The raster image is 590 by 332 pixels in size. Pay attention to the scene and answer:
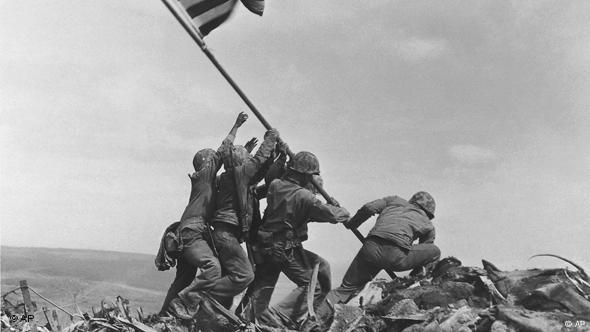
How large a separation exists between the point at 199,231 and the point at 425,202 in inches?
125

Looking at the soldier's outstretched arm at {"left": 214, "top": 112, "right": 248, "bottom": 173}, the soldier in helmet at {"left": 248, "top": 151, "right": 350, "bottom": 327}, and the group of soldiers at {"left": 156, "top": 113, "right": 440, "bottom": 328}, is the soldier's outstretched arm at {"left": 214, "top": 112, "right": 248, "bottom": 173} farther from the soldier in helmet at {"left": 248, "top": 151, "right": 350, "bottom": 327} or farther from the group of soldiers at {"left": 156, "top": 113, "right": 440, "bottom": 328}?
the soldier in helmet at {"left": 248, "top": 151, "right": 350, "bottom": 327}

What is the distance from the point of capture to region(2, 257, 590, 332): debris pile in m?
6.62

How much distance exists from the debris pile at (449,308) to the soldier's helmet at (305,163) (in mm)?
1717

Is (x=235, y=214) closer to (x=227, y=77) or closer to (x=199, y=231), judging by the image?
(x=199, y=231)

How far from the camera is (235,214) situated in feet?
30.6

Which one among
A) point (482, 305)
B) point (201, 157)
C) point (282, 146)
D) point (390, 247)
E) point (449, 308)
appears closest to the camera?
point (449, 308)

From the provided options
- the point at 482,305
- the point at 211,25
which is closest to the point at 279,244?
the point at 482,305

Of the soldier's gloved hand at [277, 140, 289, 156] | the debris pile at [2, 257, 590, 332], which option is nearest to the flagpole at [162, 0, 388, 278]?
the soldier's gloved hand at [277, 140, 289, 156]

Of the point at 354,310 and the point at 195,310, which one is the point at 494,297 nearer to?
the point at 354,310

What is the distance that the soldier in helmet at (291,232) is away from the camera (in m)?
8.91

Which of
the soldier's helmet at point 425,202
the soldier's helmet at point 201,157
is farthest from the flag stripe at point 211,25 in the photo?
the soldier's helmet at point 425,202

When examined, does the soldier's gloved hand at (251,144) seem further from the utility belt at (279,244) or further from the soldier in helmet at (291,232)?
the utility belt at (279,244)

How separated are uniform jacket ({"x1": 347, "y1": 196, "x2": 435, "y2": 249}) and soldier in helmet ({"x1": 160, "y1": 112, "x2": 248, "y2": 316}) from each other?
2.02 m

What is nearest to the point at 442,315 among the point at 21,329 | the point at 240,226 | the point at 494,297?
the point at 494,297
